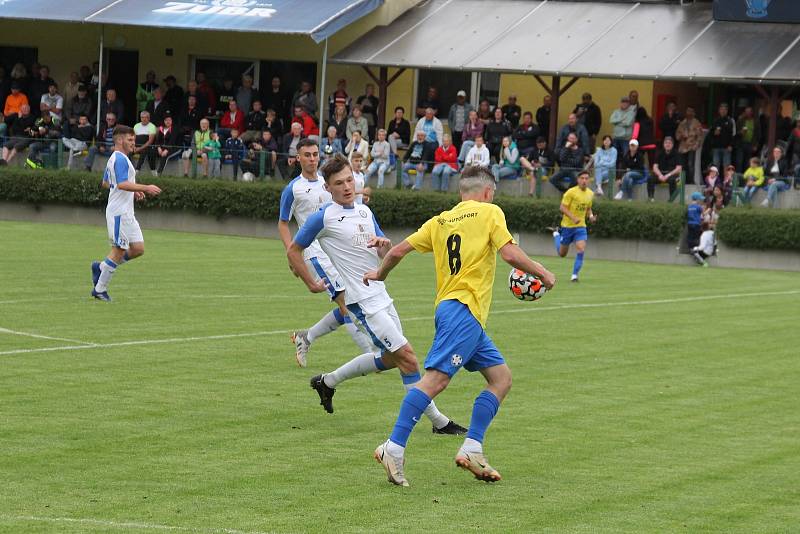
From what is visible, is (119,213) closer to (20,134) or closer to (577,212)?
(577,212)

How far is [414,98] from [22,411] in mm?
30572

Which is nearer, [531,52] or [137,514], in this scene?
[137,514]

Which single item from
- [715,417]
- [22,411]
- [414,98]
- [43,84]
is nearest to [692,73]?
[414,98]

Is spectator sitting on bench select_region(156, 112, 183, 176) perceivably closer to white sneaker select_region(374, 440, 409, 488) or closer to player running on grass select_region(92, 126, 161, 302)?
player running on grass select_region(92, 126, 161, 302)

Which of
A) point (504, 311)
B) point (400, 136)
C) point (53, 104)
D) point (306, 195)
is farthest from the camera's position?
point (53, 104)

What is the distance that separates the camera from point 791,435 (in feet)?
35.6

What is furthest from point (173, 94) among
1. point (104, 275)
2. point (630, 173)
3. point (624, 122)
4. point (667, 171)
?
point (104, 275)

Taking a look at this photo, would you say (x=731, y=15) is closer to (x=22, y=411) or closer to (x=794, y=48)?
(x=794, y=48)

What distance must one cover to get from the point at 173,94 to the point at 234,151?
324 centimetres

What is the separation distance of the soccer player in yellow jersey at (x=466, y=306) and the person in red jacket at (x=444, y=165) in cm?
2549

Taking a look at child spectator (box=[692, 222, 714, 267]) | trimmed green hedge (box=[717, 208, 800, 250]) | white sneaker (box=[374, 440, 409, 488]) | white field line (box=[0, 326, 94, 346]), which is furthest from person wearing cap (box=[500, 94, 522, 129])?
white sneaker (box=[374, 440, 409, 488])

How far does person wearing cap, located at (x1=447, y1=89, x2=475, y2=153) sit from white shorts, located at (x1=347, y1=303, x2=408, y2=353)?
25669 mm

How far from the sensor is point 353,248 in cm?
1054

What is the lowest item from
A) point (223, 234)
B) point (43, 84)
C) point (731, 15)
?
point (223, 234)
